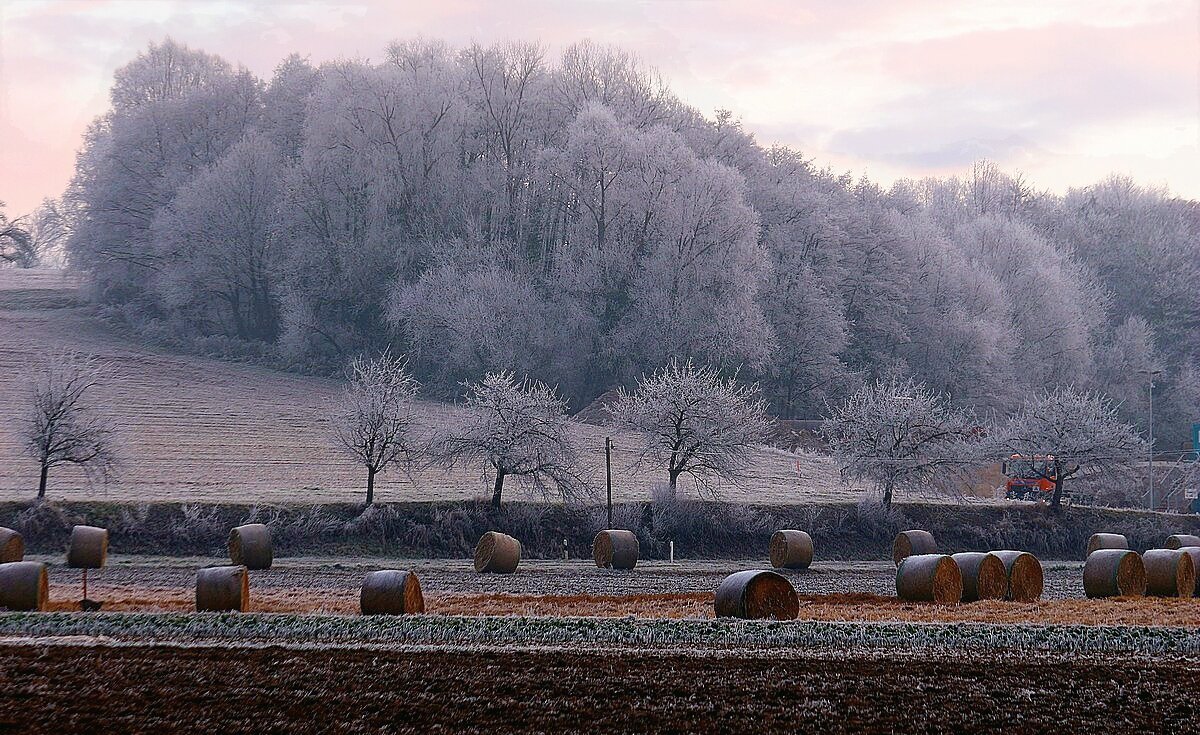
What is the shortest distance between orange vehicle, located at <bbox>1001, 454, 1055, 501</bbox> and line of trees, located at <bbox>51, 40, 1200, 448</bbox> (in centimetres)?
1663

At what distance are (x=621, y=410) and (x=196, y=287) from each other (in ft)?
137

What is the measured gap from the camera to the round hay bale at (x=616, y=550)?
40219 millimetres

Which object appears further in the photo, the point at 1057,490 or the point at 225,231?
the point at 225,231

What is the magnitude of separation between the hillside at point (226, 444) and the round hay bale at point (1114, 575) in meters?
22.4

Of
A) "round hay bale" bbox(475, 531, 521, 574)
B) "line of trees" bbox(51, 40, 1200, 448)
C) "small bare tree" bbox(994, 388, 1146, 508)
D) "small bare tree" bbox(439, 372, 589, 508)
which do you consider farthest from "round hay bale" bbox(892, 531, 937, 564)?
A: "line of trees" bbox(51, 40, 1200, 448)

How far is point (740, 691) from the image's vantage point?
684 inches

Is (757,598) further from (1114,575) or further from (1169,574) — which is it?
(1169,574)

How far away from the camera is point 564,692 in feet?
56.7

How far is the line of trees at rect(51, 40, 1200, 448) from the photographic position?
81.7m

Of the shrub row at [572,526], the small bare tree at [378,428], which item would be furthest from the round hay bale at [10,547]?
the small bare tree at [378,428]

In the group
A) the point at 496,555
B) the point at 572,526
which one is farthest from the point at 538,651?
the point at 572,526

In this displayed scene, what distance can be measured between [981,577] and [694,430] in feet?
81.5

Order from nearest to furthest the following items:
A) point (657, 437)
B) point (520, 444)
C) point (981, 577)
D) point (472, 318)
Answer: point (981, 577) → point (520, 444) → point (657, 437) → point (472, 318)

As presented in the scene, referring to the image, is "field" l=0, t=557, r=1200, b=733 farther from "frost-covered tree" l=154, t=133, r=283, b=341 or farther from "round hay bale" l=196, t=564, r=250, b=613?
"frost-covered tree" l=154, t=133, r=283, b=341
